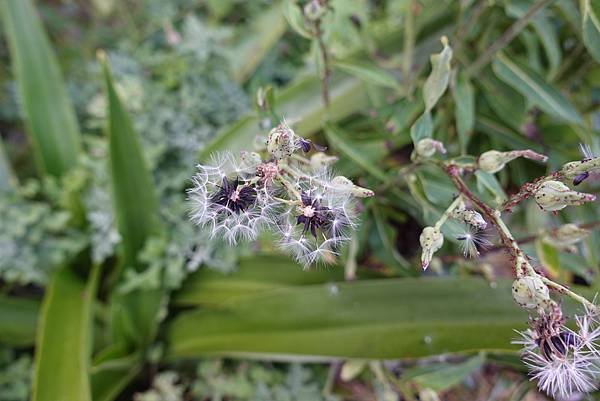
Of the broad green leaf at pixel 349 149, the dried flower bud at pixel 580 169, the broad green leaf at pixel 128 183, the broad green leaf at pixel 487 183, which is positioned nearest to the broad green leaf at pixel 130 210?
the broad green leaf at pixel 128 183

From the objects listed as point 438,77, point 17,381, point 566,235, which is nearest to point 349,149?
point 438,77

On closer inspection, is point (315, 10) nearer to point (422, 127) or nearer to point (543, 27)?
point (422, 127)

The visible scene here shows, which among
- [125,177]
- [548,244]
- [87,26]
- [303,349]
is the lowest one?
[303,349]

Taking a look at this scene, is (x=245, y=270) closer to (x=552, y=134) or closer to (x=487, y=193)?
(x=487, y=193)

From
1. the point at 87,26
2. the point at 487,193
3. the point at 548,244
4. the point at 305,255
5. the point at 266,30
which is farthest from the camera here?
the point at 87,26

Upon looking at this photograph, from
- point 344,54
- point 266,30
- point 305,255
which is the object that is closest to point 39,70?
point 266,30
